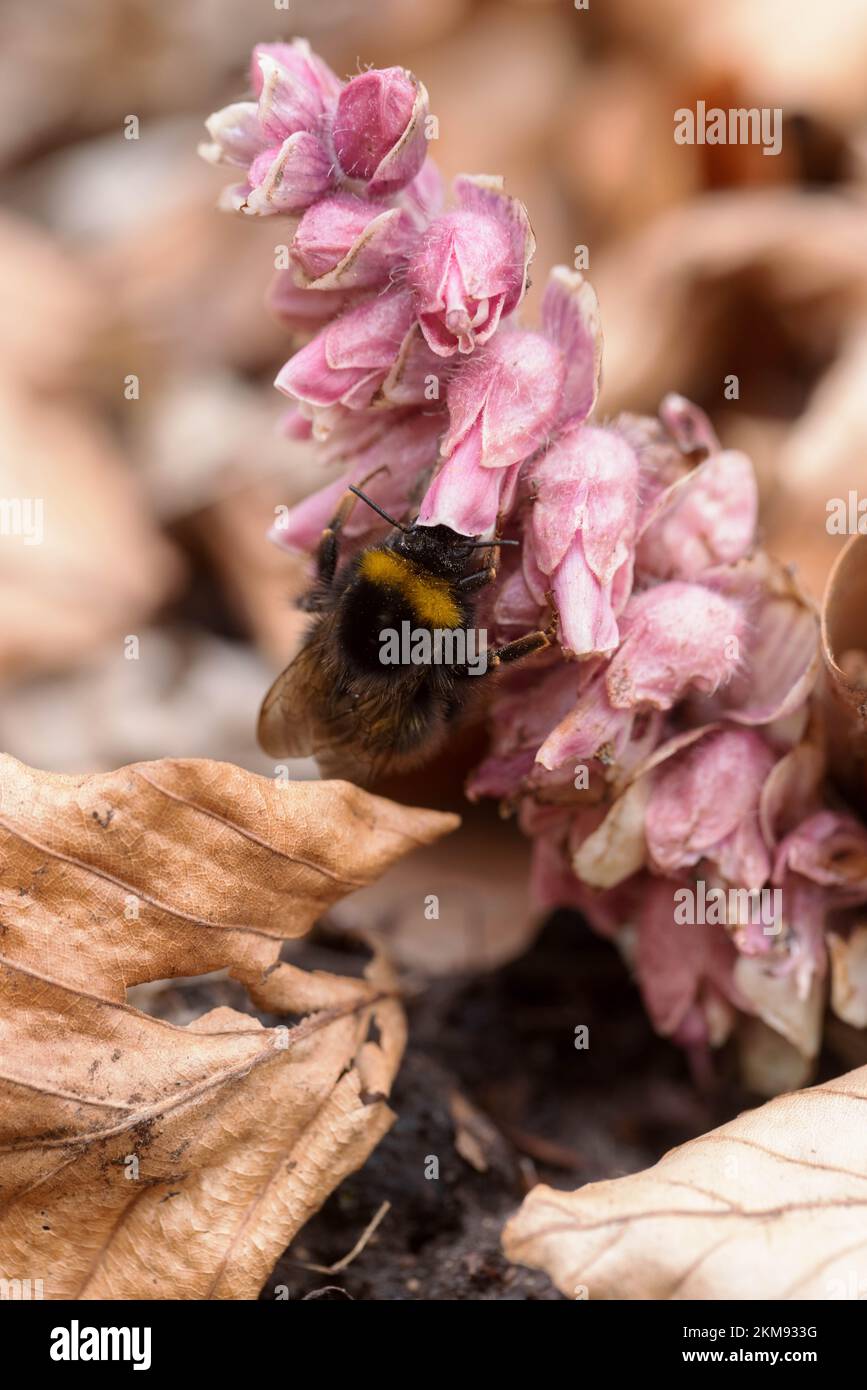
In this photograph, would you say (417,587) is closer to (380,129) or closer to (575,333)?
(575,333)

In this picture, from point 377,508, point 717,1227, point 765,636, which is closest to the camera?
point 717,1227

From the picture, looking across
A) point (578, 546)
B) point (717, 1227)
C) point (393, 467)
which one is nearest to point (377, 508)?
point (393, 467)

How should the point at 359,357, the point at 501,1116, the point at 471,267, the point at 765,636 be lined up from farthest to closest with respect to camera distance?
the point at 501,1116 → the point at 765,636 → the point at 359,357 → the point at 471,267

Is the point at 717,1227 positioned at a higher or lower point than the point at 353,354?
lower

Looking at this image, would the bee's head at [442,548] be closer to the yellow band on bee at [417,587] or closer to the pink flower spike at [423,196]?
the yellow band on bee at [417,587]

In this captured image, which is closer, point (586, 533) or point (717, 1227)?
point (717, 1227)

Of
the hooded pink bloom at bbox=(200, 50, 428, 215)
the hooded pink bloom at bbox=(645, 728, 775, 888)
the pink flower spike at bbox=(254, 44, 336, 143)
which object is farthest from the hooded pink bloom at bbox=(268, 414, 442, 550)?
the hooded pink bloom at bbox=(645, 728, 775, 888)

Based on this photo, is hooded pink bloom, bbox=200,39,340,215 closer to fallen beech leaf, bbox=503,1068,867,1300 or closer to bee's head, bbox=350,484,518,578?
bee's head, bbox=350,484,518,578
